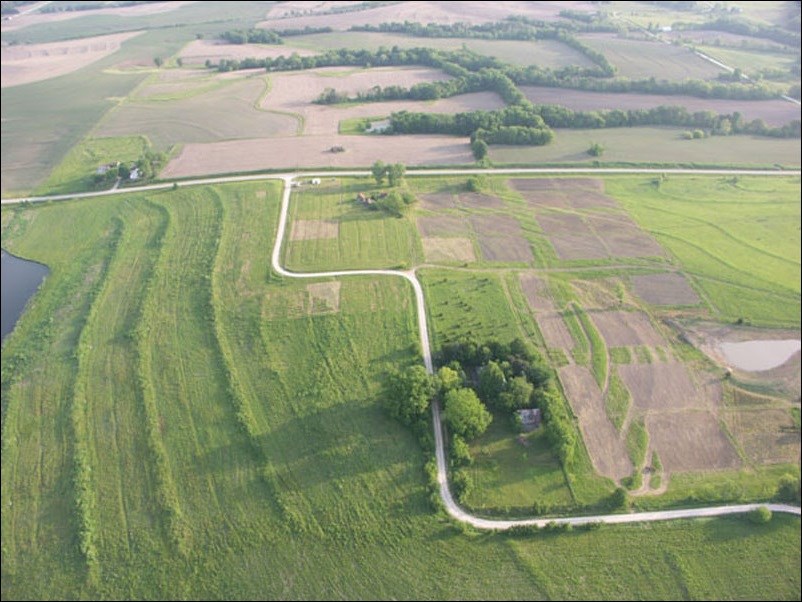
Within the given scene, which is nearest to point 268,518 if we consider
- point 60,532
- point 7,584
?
point 60,532

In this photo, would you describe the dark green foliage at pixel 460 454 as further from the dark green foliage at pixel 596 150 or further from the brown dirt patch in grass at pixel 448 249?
the dark green foliage at pixel 596 150

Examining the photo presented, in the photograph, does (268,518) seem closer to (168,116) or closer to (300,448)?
(300,448)

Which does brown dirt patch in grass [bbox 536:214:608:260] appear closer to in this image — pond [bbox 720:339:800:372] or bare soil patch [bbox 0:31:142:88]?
pond [bbox 720:339:800:372]

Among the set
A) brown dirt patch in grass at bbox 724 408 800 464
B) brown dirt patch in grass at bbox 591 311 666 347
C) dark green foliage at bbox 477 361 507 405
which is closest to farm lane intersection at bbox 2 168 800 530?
dark green foliage at bbox 477 361 507 405

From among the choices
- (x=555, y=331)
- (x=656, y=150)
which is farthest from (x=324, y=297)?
(x=656, y=150)

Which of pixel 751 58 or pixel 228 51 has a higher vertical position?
pixel 228 51

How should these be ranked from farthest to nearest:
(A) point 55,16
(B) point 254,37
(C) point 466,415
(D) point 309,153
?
1. (A) point 55,16
2. (B) point 254,37
3. (D) point 309,153
4. (C) point 466,415

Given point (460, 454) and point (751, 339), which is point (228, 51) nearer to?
point (460, 454)
